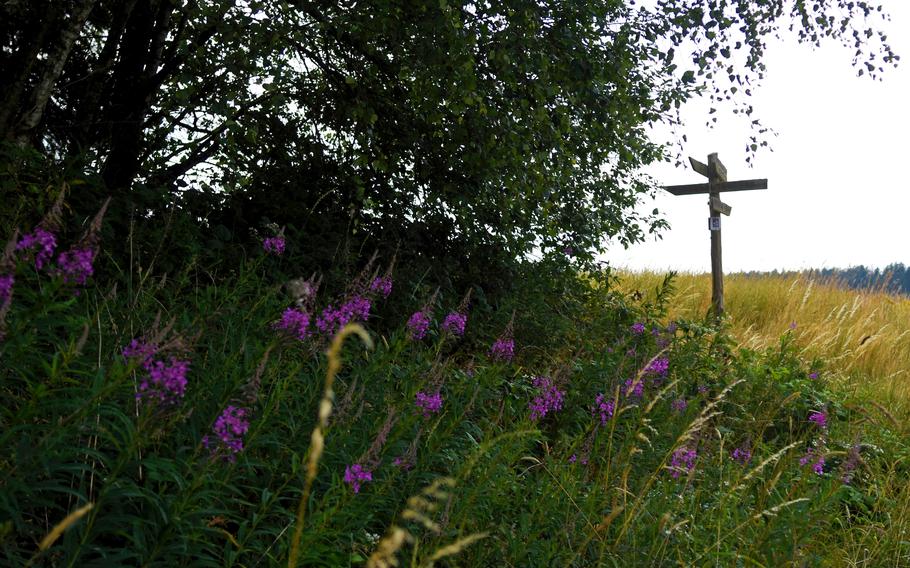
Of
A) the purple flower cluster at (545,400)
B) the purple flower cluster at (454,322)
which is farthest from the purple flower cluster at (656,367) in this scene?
the purple flower cluster at (454,322)

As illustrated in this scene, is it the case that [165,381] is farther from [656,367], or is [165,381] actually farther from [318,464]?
[656,367]

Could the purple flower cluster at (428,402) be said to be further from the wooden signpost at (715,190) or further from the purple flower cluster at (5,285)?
the wooden signpost at (715,190)

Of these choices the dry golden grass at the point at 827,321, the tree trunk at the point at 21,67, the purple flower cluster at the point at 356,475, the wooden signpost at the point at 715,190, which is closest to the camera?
the purple flower cluster at the point at 356,475

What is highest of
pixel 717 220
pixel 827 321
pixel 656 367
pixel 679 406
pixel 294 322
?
pixel 717 220

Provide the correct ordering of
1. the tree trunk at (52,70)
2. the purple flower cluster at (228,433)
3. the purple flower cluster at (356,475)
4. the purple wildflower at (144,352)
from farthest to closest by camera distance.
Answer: the tree trunk at (52,70)
the purple flower cluster at (356,475)
the purple flower cluster at (228,433)
the purple wildflower at (144,352)

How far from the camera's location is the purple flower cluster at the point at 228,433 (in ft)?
8.28

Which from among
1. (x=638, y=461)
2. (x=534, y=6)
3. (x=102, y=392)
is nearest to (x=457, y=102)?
(x=534, y=6)

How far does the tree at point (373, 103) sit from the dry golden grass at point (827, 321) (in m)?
4.05

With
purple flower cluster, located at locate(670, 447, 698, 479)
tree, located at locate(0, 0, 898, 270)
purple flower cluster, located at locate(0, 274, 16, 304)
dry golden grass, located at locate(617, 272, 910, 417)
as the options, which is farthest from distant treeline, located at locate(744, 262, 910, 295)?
purple flower cluster, located at locate(0, 274, 16, 304)

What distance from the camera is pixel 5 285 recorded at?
2.26m

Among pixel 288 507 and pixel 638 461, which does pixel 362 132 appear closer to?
pixel 638 461

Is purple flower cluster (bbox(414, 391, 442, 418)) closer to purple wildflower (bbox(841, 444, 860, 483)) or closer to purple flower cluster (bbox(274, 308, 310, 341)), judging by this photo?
purple flower cluster (bbox(274, 308, 310, 341))

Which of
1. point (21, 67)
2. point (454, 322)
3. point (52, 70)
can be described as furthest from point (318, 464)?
point (21, 67)

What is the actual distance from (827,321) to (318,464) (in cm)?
1073
